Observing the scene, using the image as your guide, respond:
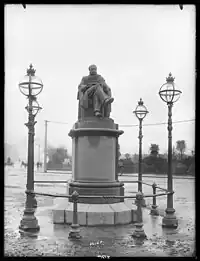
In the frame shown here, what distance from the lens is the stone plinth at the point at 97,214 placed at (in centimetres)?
923

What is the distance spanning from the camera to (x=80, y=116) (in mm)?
12156

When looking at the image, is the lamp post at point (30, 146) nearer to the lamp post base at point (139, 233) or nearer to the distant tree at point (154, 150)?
the lamp post base at point (139, 233)

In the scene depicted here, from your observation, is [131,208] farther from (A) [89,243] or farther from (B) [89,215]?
(A) [89,243]

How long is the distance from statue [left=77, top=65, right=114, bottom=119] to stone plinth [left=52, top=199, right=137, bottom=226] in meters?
3.00

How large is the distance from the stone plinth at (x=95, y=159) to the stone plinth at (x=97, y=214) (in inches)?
30.7

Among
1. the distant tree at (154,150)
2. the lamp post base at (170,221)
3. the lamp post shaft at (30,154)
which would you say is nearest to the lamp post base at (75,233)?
the lamp post shaft at (30,154)

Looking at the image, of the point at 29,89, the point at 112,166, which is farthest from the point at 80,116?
the point at 29,89

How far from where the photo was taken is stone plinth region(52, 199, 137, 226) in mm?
9234

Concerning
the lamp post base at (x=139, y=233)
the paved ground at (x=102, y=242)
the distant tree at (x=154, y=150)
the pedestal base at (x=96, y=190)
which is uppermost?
the distant tree at (x=154, y=150)

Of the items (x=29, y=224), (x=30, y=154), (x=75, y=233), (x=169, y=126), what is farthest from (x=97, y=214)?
(x=169, y=126)

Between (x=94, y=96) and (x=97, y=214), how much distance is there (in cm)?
392

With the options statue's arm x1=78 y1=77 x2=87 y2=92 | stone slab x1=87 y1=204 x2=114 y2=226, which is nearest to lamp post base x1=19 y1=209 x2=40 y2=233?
stone slab x1=87 y1=204 x2=114 y2=226

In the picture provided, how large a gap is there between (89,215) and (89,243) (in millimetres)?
1899

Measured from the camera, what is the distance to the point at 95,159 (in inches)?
428
